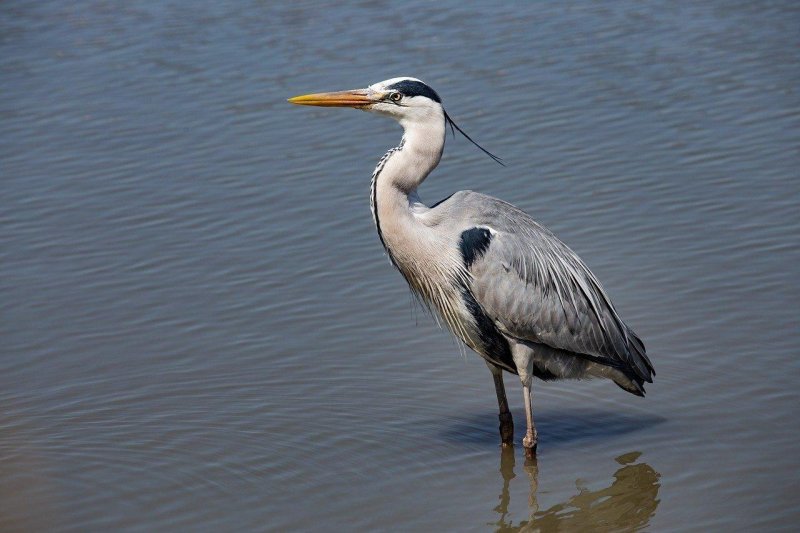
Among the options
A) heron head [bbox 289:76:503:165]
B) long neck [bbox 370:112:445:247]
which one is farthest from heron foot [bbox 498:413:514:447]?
heron head [bbox 289:76:503:165]

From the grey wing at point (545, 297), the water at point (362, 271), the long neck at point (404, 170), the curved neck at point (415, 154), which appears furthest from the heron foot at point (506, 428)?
the curved neck at point (415, 154)

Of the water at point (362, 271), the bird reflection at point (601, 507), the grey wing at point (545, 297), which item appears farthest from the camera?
the grey wing at point (545, 297)

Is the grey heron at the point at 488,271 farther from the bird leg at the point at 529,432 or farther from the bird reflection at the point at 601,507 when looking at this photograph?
the bird reflection at the point at 601,507

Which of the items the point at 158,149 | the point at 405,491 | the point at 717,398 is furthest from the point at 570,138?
the point at 405,491

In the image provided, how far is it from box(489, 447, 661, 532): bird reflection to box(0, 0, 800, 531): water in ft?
0.06

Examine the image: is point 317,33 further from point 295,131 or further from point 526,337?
point 526,337

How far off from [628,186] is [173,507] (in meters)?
5.18

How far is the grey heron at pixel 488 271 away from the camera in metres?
7.30

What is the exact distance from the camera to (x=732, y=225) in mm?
9875

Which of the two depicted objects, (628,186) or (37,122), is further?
(37,122)

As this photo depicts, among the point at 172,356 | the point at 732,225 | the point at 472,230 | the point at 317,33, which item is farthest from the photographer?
the point at 317,33

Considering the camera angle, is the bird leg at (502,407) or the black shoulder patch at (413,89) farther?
the bird leg at (502,407)

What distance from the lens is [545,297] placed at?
7.51 metres

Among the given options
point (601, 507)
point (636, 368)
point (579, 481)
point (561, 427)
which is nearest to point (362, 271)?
point (561, 427)
